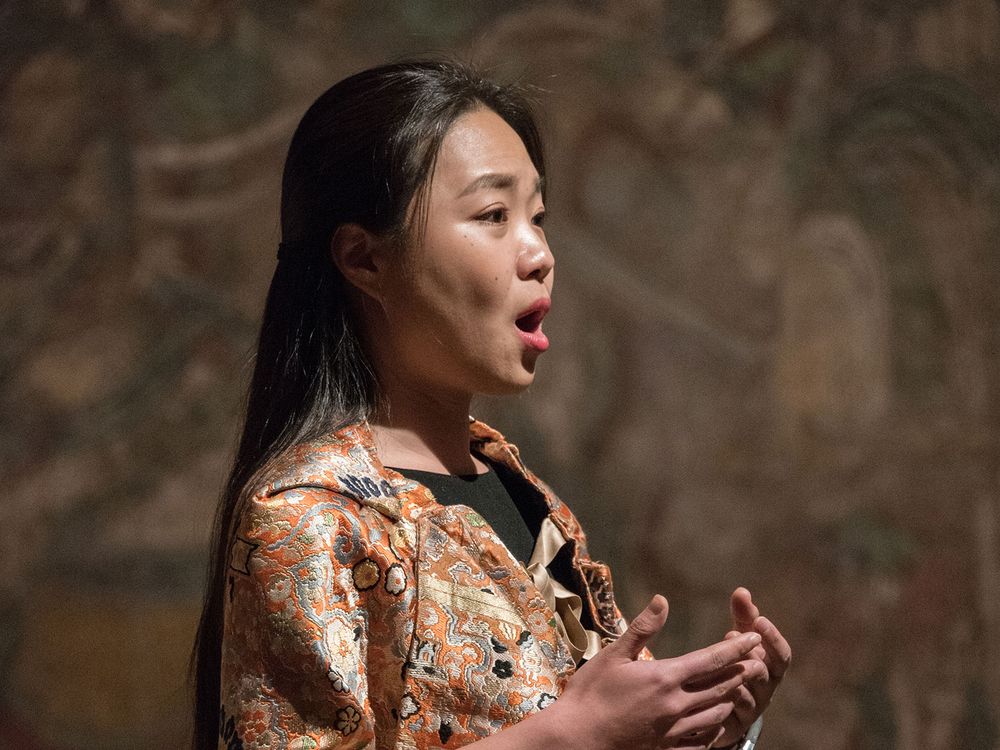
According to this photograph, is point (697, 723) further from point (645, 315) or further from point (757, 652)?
point (645, 315)

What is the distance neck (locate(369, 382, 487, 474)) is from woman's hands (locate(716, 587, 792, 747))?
46 centimetres

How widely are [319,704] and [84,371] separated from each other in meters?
3.42

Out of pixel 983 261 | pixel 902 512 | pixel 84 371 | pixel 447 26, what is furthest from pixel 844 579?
pixel 84 371

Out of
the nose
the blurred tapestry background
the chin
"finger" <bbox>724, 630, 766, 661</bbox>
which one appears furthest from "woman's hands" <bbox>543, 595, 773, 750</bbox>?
the blurred tapestry background

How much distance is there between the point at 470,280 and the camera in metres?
1.82

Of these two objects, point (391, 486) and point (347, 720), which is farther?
point (391, 486)

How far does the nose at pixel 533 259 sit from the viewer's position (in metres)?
1.85

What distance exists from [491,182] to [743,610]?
721 mm

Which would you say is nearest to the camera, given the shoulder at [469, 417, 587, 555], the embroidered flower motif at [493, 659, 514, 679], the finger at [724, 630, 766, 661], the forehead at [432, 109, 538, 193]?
the embroidered flower motif at [493, 659, 514, 679]

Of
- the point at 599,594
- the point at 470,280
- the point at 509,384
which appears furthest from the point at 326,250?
the point at 599,594

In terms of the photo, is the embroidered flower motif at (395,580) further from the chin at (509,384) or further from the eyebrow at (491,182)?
the eyebrow at (491,182)

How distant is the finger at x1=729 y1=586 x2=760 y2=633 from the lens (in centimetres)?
179

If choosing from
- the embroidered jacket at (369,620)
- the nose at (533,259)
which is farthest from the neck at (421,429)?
the nose at (533,259)

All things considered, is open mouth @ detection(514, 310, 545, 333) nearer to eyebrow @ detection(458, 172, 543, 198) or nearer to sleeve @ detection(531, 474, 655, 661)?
eyebrow @ detection(458, 172, 543, 198)
